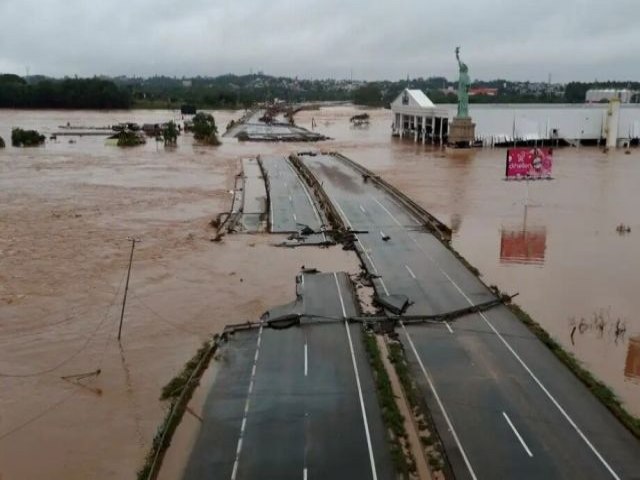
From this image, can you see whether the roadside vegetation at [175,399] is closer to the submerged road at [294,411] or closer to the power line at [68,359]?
the submerged road at [294,411]

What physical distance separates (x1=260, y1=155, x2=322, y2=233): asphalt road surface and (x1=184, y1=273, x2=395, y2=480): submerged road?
10933mm

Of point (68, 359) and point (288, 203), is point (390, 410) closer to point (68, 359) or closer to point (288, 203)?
point (68, 359)

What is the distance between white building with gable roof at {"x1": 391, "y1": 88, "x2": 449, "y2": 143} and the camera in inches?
2398

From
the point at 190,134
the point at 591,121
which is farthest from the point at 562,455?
the point at 190,134

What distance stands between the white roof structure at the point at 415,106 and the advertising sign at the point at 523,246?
120 feet

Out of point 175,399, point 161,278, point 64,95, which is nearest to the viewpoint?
point 175,399

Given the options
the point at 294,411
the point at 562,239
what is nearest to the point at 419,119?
the point at 562,239

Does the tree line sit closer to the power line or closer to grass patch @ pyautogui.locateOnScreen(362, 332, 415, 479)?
the power line

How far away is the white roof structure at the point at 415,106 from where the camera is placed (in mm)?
61478

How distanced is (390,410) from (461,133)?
49282 millimetres

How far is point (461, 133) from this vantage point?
57.8 m

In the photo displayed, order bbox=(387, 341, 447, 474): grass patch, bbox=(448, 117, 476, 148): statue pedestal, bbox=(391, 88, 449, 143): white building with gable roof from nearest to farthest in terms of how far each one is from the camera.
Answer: bbox=(387, 341, 447, 474): grass patch < bbox=(448, 117, 476, 148): statue pedestal < bbox=(391, 88, 449, 143): white building with gable roof

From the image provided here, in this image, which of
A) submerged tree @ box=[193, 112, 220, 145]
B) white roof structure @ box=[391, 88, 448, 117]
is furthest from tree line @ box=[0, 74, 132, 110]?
white roof structure @ box=[391, 88, 448, 117]

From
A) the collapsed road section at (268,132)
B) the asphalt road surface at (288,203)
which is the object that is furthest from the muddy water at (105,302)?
the collapsed road section at (268,132)
